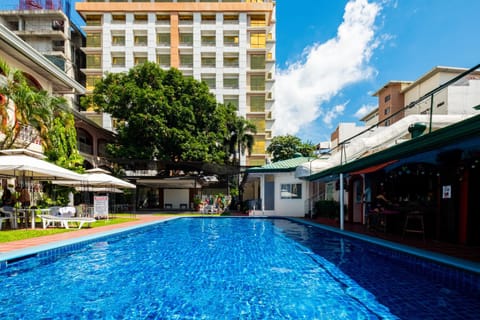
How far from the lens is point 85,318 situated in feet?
12.3

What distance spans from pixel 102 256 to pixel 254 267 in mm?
3885

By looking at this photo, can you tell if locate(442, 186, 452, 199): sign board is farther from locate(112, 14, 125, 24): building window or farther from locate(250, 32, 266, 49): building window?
locate(112, 14, 125, 24): building window

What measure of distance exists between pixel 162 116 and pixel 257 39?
2123cm

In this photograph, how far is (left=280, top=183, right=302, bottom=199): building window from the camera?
17.8 metres

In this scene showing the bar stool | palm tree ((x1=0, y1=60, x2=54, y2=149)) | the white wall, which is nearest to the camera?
the bar stool

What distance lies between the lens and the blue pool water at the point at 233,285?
3994 millimetres

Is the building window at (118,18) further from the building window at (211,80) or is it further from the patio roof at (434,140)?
the patio roof at (434,140)

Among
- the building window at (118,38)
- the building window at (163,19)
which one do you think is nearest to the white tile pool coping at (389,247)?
the building window at (118,38)

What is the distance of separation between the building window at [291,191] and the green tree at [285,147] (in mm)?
24840

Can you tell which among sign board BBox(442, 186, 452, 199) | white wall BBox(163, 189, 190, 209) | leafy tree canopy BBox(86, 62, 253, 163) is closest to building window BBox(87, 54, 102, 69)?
leafy tree canopy BBox(86, 62, 253, 163)

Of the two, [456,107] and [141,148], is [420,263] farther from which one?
[141,148]

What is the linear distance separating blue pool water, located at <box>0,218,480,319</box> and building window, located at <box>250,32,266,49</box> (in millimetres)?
34925

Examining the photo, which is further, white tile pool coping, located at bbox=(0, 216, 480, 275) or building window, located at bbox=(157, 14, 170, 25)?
building window, located at bbox=(157, 14, 170, 25)

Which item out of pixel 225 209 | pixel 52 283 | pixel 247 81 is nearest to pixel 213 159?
pixel 225 209
